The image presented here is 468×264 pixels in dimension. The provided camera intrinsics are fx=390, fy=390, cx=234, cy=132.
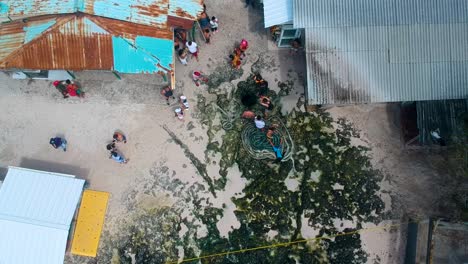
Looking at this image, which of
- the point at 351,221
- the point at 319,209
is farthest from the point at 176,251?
the point at 351,221

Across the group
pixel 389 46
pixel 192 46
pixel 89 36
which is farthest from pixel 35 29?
pixel 389 46

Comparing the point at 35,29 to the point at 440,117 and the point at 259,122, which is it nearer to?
the point at 259,122

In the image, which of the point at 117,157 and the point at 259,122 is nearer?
the point at 117,157

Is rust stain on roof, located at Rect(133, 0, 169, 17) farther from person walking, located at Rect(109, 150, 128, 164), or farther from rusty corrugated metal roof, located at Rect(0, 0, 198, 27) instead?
person walking, located at Rect(109, 150, 128, 164)

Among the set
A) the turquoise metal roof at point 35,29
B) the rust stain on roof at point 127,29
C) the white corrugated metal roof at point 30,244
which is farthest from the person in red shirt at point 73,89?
the white corrugated metal roof at point 30,244

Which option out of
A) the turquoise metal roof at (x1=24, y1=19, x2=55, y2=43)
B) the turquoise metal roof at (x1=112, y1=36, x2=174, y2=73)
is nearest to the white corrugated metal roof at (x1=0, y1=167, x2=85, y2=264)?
the turquoise metal roof at (x1=112, y1=36, x2=174, y2=73)

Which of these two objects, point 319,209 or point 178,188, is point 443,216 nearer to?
point 319,209

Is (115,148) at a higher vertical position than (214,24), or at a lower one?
lower

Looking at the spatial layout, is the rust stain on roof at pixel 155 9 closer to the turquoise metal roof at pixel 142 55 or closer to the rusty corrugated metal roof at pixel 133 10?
the rusty corrugated metal roof at pixel 133 10
